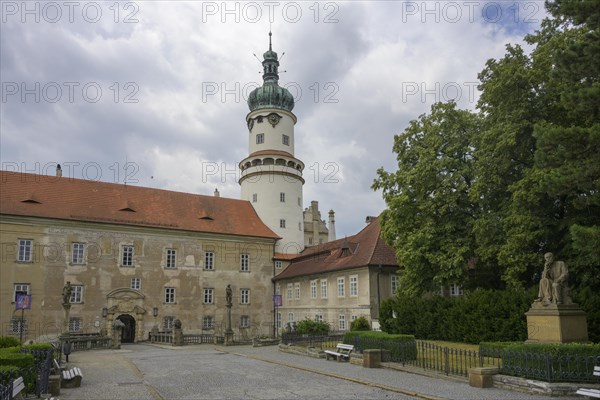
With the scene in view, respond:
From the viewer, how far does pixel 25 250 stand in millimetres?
34969

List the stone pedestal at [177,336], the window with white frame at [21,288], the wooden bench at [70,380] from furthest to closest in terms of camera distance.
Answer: the window with white frame at [21,288]
the stone pedestal at [177,336]
the wooden bench at [70,380]

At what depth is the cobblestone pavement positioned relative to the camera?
12586 millimetres

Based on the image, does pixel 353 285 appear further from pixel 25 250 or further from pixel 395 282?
pixel 25 250

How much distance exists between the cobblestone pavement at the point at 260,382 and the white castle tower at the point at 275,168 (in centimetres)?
2798

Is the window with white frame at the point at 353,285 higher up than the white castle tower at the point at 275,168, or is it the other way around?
the white castle tower at the point at 275,168

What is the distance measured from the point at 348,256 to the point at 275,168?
15906mm

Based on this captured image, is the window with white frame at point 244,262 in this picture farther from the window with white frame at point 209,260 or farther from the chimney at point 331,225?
the chimney at point 331,225

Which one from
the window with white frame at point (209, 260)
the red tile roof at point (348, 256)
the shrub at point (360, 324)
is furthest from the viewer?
the window with white frame at point (209, 260)

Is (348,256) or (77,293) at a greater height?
(348,256)

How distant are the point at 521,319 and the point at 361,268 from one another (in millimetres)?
12441

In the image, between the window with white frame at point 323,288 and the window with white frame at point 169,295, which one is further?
the window with white frame at point 169,295

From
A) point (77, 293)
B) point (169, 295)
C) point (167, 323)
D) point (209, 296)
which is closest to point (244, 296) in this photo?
point (209, 296)

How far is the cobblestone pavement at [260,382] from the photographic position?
41.3ft

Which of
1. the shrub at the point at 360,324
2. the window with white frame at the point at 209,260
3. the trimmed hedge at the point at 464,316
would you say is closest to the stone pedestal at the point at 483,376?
the trimmed hedge at the point at 464,316
